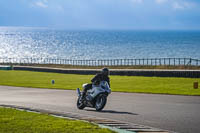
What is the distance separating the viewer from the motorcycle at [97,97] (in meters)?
17.2

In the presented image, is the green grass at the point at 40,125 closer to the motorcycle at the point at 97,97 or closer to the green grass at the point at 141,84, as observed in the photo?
the motorcycle at the point at 97,97

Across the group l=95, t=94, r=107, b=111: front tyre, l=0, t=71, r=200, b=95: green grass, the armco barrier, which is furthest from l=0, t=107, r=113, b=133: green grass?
the armco barrier

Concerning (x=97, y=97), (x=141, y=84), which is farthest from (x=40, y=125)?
(x=141, y=84)

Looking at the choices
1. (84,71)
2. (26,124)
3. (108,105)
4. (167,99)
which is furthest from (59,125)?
(84,71)

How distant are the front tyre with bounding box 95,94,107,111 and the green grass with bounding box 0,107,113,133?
2.72 m

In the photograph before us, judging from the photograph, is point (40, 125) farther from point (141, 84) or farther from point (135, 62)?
point (135, 62)

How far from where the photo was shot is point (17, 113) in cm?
1592

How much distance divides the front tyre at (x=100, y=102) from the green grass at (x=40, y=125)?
2725 millimetres

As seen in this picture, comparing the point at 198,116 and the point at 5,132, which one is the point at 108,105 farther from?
the point at 5,132

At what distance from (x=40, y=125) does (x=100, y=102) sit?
16.0ft

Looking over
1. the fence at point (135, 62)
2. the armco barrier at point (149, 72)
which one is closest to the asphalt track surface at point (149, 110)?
the armco barrier at point (149, 72)

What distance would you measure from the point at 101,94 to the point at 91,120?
317 centimetres

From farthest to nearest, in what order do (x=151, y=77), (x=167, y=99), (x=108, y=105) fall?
(x=151, y=77), (x=167, y=99), (x=108, y=105)

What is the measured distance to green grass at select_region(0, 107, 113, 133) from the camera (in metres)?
12.3
